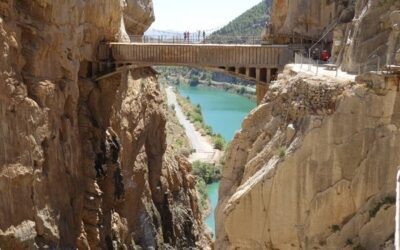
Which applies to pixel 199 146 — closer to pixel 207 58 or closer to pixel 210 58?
pixel 207 58

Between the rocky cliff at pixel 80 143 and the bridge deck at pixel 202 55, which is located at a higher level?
the bridge deck at pixel 202 55

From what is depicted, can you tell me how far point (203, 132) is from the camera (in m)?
102

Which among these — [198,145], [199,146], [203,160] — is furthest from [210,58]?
[198,145]

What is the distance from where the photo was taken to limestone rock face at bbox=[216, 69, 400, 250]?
13828mm

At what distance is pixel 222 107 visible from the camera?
148m

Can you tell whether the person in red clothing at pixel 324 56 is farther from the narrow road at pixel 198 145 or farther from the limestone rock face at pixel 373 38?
the narrow road at pixel 198 145

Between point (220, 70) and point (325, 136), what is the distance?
1683cm

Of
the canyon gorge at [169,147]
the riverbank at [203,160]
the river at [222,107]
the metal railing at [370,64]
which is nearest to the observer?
the canyon gorge at [169,147]

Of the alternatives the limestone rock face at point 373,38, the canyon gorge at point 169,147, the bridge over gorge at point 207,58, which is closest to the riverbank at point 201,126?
the canyon gorge at point 169,147

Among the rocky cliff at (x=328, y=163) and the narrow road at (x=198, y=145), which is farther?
the narrow road at (x=198, y=145)

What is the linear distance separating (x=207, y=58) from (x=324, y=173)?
17.8 meters

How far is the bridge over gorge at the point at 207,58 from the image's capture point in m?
28.8

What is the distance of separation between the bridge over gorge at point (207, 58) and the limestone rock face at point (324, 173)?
41.2ft

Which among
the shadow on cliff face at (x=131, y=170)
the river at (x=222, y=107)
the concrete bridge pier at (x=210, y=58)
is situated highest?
the concrete bridge pier at (x=210, y=58)
